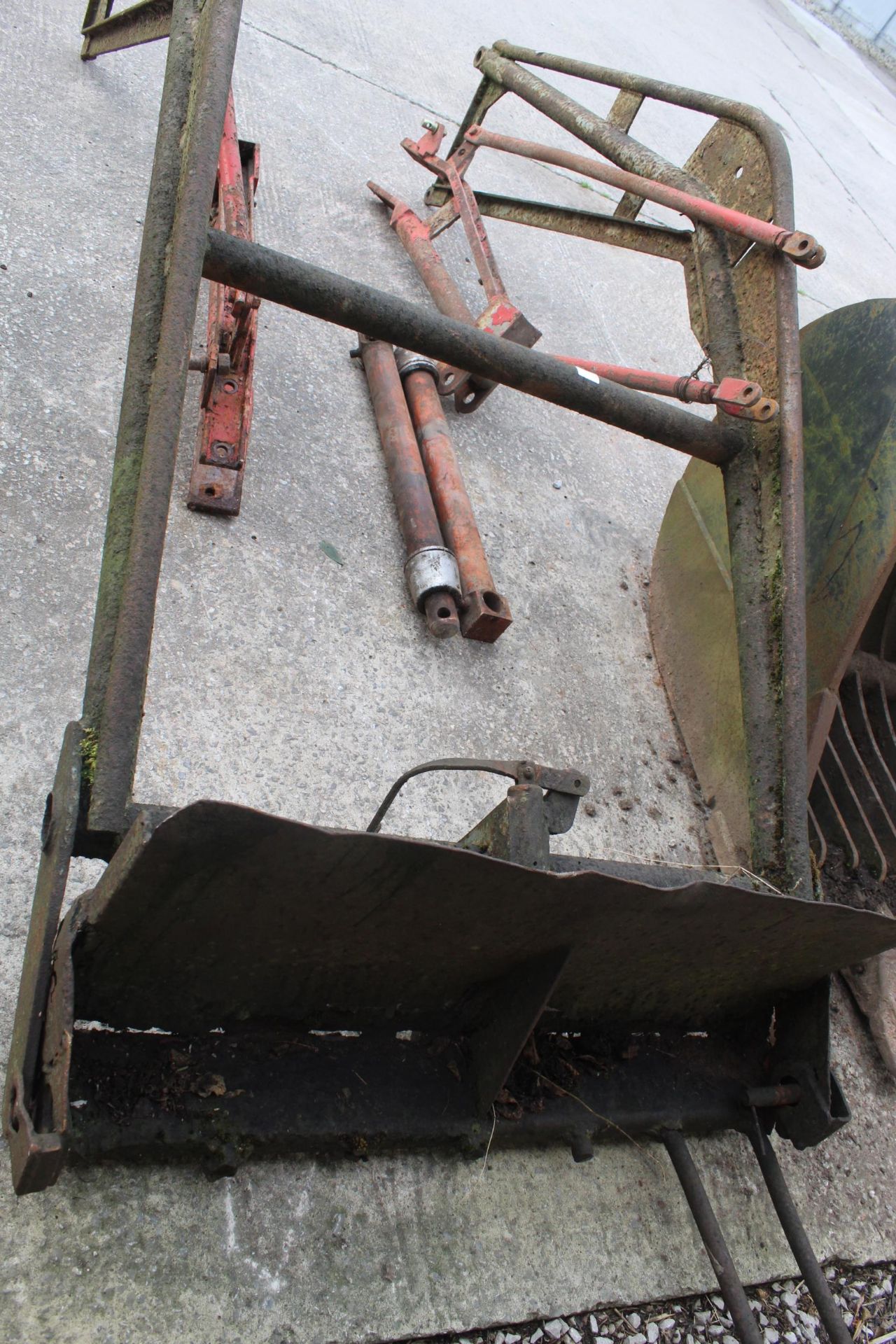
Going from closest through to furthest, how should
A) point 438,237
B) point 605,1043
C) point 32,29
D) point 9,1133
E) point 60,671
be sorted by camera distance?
point 9,1133 → point 605,1043 → point 60,671 → point 32,29 → point 438,237

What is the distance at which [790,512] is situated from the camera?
2088mm

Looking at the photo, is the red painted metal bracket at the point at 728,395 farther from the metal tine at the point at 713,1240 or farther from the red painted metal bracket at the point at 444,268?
the metal tine at the point at 713,1240

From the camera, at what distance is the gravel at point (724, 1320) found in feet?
5.54

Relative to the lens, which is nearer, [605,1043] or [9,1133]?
[9,1133]

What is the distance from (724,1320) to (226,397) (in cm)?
230

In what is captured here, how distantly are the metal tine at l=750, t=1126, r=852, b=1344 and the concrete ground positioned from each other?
0.63 feet

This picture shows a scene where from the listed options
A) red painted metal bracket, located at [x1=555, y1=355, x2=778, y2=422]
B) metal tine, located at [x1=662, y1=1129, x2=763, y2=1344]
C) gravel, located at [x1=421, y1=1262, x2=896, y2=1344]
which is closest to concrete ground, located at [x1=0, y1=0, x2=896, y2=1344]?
gravel, located at [x1=421, y1=1262, x2=896, y2=1344]

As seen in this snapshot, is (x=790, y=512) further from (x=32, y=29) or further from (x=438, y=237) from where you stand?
(x=32, y=29)

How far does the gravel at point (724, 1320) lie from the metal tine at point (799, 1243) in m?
0.13

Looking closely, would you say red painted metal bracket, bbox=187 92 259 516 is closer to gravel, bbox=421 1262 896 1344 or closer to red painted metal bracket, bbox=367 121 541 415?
red painted metal bracket, bbox=367 121 541 415

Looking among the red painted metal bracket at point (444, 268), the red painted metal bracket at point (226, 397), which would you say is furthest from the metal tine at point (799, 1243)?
the red painted metal bracket at point (444, 268)

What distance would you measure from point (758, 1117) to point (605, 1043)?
33cm

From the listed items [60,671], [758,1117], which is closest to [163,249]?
[60,671]

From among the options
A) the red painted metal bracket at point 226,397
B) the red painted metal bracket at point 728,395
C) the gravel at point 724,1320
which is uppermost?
the red painted metal bracket at point 728,395
